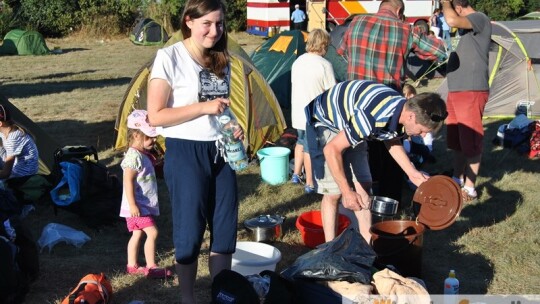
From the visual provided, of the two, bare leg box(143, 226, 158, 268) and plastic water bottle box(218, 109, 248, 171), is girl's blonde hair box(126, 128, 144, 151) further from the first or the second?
plastic water bottle box(218, 109, 248, 171)

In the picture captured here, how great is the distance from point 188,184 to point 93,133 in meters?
5.96

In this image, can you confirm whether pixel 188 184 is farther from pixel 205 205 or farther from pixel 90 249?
pixel 90 249

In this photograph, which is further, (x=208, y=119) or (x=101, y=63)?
(x=101, y=63)

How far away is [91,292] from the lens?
3760 millimetres

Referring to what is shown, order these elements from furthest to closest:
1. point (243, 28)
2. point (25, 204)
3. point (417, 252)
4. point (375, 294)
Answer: point (243, 28), point (25, 204), point (417, 252), point (375, 294)

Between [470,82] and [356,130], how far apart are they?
2.73 meters

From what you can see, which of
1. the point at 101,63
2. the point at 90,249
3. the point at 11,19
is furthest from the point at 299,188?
the point at 11,19

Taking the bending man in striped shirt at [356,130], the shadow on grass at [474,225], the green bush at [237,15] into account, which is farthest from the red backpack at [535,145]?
the green bush at [237,15]

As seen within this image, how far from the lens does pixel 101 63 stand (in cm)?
1670

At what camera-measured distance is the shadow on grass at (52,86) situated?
480 inches

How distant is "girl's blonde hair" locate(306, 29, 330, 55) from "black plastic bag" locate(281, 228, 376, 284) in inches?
103

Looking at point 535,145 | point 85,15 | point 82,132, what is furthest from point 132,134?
point 85,15

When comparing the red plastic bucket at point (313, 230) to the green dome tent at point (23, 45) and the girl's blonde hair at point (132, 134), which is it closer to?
the girl's blonde hair at point (132, 134)

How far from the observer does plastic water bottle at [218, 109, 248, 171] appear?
3.18m
